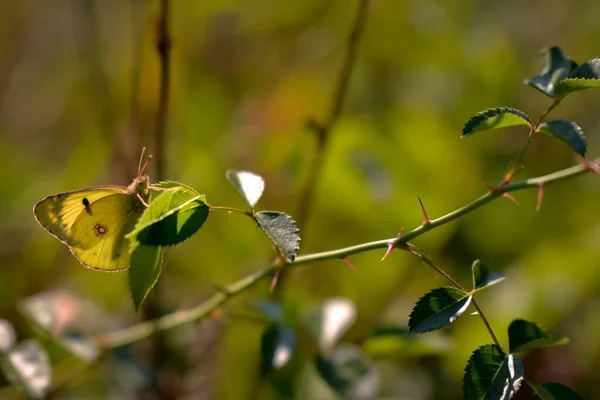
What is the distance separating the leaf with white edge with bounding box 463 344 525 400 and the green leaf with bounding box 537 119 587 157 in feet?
0.70

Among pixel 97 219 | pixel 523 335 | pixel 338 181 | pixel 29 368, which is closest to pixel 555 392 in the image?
pixel 523 335

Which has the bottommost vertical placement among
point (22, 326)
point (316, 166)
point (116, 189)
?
point (22, 326)

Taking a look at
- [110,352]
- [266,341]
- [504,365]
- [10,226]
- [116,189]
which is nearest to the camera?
[504,365]

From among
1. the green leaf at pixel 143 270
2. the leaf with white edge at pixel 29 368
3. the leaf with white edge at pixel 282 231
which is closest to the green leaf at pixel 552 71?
the leaf with white edge at pixel 282 231

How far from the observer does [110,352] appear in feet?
4.21

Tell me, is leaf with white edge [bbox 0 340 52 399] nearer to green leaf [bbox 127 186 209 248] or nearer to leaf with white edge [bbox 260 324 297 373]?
leaf with white edge [bbox 260 324 297 373]

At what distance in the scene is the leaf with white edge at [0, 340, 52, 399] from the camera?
101cm

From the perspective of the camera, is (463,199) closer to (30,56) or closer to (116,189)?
(116,189)

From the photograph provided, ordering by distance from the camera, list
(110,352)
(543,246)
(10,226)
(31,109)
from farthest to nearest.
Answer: (31,109)
(10,226)
(543,246)
(110,352)

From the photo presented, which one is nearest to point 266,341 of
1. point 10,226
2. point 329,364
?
point 329,364

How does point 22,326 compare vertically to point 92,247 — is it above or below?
below

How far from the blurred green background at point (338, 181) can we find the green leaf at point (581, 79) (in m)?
0.54

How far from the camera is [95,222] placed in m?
0.90

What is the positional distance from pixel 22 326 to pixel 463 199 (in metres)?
1.10
